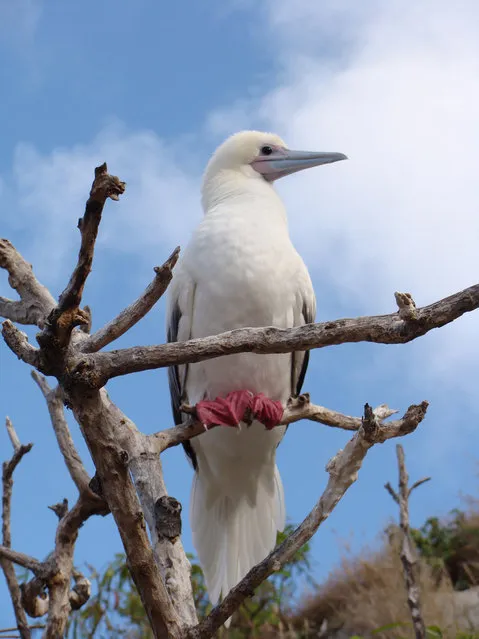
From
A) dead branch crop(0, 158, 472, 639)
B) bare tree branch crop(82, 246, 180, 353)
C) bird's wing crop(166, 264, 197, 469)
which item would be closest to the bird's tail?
bird's wing crop(166, 264, 197, 469)

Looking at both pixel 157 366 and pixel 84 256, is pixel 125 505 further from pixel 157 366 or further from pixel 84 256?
pixel 84 256

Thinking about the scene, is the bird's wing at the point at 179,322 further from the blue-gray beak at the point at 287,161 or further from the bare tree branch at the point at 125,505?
the bare tree branch at the point at 125,505

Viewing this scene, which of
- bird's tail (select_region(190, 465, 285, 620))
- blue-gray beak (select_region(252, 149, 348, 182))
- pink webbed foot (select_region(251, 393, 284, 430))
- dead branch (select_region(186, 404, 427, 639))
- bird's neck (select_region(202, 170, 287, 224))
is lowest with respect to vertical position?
dead branch (select_region(186, 404, 427, 639))

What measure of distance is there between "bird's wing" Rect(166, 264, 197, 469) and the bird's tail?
237 millimetres

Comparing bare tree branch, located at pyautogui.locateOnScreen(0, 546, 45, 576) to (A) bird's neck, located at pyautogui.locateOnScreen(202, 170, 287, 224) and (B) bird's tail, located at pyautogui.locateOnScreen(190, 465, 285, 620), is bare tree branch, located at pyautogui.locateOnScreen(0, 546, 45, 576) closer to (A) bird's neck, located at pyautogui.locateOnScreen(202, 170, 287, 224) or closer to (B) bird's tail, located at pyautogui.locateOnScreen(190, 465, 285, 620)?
(B) bird's tail, located at pyautogui.locateOnScreen(190, 465, 285, 620)

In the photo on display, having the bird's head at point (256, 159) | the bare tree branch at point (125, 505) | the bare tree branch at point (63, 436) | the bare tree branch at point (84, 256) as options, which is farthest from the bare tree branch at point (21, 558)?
the bird's head at point (256, 159)

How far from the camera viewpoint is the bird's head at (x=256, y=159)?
5.42m

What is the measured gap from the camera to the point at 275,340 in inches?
108

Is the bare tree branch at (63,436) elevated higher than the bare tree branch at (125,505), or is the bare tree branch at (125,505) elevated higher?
the bare tree branch at (63,436)

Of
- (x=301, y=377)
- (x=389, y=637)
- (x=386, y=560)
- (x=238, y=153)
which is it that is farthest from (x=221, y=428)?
(x=386, y=560)

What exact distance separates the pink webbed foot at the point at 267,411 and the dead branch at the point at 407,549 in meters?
0.65

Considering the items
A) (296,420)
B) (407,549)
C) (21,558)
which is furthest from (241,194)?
(21,558)

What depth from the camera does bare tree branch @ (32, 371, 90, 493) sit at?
460 centimetres

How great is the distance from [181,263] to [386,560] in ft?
20.5
